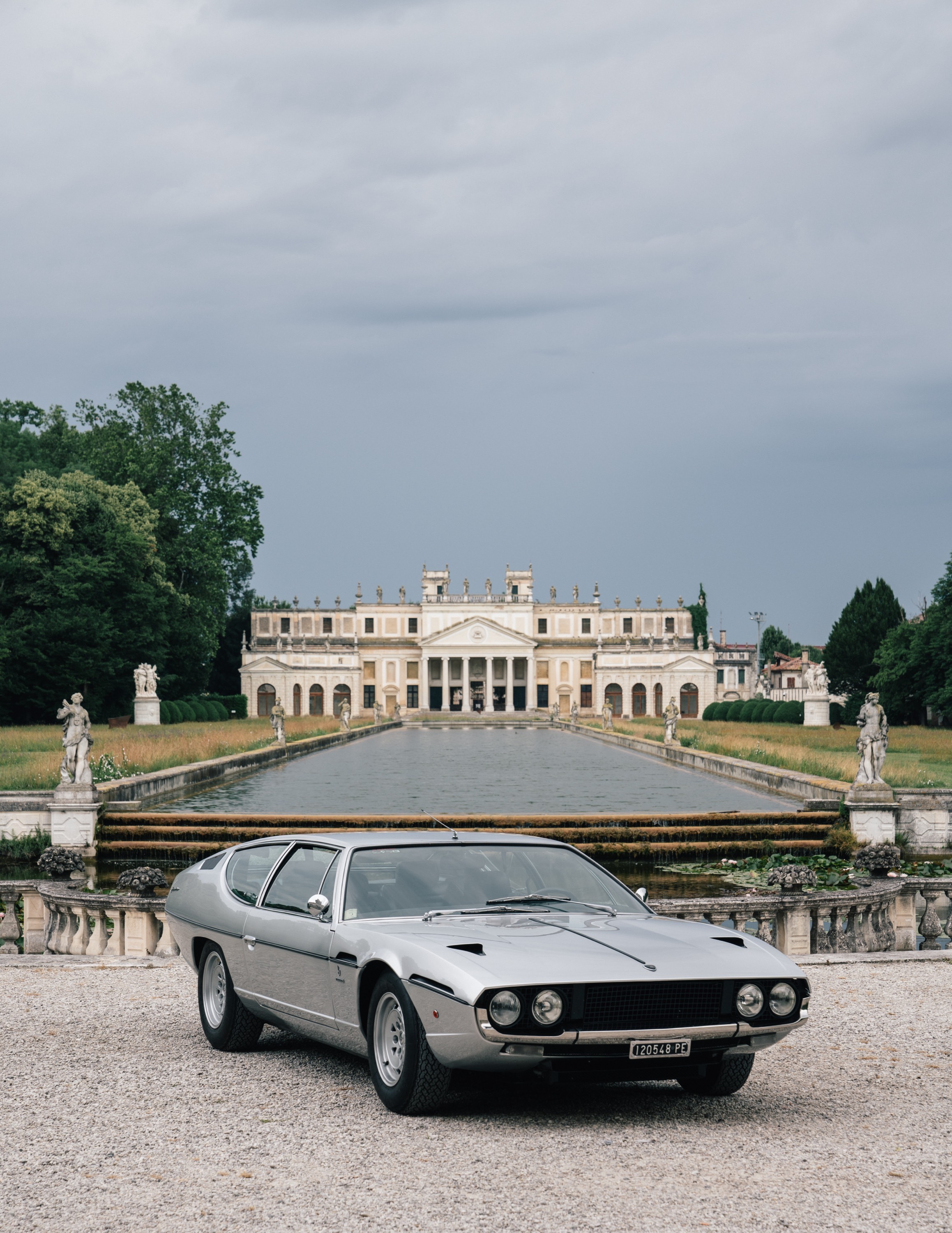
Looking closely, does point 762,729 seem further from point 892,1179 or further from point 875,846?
point 892,1179

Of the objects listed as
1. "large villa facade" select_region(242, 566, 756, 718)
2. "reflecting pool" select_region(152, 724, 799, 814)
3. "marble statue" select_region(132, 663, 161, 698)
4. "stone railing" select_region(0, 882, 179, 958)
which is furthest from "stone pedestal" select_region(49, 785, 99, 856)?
"large villa facade" select_region(242, 566, 756, 718)

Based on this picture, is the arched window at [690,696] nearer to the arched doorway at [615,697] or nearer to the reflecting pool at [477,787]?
the arched doorway at [615,697]

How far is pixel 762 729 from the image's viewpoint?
179 ft

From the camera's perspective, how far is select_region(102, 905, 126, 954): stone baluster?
33.7ft

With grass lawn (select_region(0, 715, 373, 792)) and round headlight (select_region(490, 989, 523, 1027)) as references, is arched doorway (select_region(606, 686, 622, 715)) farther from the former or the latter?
round headlight (select_region(490, 989, 523, 1027))

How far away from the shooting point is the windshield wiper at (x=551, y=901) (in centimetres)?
615

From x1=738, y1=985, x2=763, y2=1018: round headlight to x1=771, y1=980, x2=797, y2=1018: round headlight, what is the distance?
8 centimetres

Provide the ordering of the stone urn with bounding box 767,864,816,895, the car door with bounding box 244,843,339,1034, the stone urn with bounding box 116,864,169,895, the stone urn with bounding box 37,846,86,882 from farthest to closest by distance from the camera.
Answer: the stone urn with bounding box 37,846,86,882 → the stone urn with bounding box 116,864,169,895 → the stone urn with bounding box 767,864,816,895 → the car door with bounding box 244,843,339,1034

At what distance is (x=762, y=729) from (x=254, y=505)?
91.1 feet

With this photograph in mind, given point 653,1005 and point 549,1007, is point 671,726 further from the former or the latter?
point 549,1007

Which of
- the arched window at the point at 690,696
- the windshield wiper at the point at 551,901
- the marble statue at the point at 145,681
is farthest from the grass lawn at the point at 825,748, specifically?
the arched window at the point at 690,696

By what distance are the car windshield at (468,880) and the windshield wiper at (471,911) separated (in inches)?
1.0

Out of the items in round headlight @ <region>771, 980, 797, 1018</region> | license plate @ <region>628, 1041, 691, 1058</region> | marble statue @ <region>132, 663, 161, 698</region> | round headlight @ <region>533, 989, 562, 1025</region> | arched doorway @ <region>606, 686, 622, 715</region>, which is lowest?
arched doorway @ <region>606, 686, 622, 715</region>

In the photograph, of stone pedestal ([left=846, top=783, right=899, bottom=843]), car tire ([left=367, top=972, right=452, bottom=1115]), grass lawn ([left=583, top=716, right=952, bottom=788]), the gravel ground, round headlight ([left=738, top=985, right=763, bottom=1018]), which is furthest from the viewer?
grass lawn ([left=583, top=716, right=952, bottom=788])
